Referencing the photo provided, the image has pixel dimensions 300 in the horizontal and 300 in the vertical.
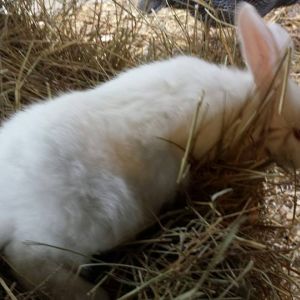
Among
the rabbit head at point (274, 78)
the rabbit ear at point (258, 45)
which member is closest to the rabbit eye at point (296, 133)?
the rabbit head at point (274, 78)

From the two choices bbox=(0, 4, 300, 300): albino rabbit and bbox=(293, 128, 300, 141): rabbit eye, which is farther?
bbox=(293, 128, 300, 141): rabbit eye

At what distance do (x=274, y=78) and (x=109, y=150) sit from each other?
0.48 metres

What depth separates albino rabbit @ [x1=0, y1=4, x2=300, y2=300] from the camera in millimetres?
1708

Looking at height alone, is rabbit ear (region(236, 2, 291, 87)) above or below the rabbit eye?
above

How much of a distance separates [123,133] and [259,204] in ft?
1.49

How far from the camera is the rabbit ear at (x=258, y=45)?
1.90 metres

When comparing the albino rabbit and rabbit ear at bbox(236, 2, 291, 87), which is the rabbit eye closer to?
the albino rabbit

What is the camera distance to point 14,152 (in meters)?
1.75

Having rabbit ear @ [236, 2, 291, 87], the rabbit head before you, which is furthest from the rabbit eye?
rabbit ear @ [236, 2, 291, 87]

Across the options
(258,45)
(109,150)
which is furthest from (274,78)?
(109,150)

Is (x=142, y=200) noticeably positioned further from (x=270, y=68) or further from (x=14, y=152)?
(x=270, y=68)

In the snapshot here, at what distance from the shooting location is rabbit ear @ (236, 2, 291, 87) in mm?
1900

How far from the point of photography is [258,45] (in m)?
1.93

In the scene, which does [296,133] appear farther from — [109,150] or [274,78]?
[109,150]
